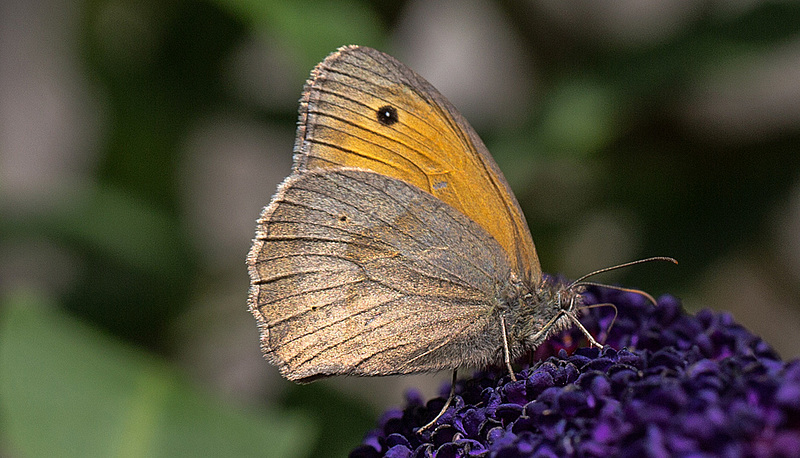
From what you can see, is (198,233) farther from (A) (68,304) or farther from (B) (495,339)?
(B) (495,339)

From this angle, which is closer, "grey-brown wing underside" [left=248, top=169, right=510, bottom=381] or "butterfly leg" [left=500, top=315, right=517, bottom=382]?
"butterfly leg" [left=500, top=315, right=517, bottom=382]

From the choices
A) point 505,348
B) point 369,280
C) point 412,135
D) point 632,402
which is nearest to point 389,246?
point 369,280

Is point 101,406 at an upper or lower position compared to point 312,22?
lower

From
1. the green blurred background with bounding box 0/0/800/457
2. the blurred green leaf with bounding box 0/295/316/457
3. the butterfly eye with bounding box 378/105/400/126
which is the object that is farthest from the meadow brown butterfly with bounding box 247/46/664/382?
the green blurred background with bounding box 0/0/800/457

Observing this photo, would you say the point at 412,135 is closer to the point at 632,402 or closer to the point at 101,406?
the point at 632,402

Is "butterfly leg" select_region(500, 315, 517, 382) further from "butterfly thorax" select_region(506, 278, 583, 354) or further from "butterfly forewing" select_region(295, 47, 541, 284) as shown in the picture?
"butterfly forewing" select_region(295, 47, 541, 284)

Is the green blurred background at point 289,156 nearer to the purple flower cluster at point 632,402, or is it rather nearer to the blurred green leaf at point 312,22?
the blurred green leaf at point 312,22

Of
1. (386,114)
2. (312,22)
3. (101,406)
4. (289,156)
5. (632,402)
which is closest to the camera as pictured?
(632,402)

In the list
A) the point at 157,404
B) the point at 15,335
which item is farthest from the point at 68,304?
the point at 157,404
